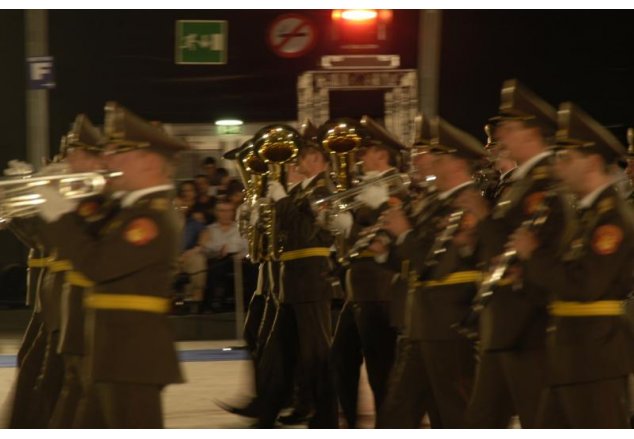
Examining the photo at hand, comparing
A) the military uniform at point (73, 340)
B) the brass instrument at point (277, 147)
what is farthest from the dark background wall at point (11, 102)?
the military uniform at point (73, 340)

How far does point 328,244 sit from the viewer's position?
713 centimetres

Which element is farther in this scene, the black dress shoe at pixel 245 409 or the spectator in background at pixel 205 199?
the spectator in background at pixel 205 199

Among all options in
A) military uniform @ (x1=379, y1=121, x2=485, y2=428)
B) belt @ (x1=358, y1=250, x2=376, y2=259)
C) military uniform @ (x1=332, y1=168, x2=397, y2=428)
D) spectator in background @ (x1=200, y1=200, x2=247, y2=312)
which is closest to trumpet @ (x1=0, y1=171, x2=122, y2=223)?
military uniform @ (x1=379, y1=121, x2=485, y2=428)

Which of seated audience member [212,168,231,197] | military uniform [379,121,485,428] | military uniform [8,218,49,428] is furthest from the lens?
seated audience member [212,168,231,197]

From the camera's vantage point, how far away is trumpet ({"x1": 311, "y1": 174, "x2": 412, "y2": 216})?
6625mm

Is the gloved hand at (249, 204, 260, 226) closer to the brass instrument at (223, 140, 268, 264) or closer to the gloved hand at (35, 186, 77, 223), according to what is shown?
the brass instrument at (223, 140, 268, 264)

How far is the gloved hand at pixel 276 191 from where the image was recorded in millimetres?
7133

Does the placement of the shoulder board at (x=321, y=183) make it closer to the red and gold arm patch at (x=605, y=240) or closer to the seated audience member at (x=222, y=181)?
the red and gold arm patch at (x=605, y=240)

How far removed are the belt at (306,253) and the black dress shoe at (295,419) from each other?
3.28 ft

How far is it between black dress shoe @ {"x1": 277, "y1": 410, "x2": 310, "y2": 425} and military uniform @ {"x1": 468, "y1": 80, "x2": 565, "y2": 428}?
250 cm

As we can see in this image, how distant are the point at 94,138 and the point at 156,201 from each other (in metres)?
1.50

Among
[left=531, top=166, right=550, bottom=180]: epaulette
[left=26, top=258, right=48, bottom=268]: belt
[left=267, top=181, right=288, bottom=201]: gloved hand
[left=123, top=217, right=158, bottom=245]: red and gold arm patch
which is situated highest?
[left=531, top=166, right=550, bottom=180]: epaulette

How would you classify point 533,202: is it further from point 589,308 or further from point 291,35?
point 291,35

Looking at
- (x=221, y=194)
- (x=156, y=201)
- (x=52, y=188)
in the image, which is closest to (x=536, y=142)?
(x=156, y=201)
